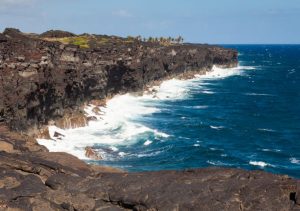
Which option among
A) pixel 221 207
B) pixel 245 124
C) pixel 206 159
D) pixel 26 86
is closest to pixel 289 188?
pixel 221 207

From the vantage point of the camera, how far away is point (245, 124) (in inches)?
3410

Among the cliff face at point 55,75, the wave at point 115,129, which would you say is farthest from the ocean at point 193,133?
the cliff face at point 55,75

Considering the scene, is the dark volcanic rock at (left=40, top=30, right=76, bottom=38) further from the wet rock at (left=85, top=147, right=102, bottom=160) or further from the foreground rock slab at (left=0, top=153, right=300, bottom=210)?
the foreground rock slab at (left=0, top=153, right=300, bottom=210)

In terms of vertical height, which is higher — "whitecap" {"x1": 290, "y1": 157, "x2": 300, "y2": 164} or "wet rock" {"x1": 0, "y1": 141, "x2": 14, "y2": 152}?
"wet rock" {"x1": 0, "y1": 141, "x2": 14, "y2": 152}

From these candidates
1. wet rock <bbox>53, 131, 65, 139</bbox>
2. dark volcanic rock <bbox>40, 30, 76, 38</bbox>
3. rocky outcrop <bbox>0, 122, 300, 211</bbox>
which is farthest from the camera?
dark volcanic rock <bbox>40, 30, 76, 38</bbox>

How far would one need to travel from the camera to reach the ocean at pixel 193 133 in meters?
59.5

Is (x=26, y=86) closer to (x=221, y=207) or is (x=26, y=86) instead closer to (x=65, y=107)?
(x=65, y=107)

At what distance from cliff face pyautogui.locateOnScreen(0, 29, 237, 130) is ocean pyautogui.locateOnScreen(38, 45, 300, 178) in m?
4.31

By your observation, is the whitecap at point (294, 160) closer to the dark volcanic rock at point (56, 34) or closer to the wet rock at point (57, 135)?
the wet rock at point (57, 135)

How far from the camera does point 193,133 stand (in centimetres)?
7712

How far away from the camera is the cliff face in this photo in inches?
2348

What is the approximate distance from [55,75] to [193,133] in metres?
25.2

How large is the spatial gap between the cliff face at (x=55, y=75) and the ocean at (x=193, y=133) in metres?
4.31

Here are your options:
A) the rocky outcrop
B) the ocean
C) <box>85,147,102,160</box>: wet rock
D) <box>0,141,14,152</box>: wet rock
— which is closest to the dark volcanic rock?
the ocean
